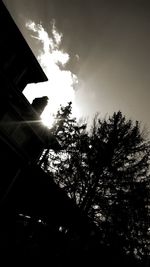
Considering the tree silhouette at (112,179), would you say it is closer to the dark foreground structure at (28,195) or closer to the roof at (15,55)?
the dark foreground structure at (28,195)

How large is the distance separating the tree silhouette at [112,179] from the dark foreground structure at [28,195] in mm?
1609

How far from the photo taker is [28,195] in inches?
367

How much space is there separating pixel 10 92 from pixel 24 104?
4.94ft

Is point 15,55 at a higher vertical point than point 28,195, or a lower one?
higher

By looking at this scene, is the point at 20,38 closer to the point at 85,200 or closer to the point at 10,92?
the point at 10,92

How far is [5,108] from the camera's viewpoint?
921 cm

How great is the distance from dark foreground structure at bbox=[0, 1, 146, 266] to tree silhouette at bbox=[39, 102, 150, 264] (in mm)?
1609

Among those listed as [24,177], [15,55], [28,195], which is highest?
[15,55]

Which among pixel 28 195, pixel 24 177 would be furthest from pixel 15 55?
pixel 28 195

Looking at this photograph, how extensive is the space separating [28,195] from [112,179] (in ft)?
18.3

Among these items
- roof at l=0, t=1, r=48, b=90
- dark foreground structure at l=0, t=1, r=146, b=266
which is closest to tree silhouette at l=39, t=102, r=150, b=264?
dark foreground structure at l=0, t=1, r=146, b=266

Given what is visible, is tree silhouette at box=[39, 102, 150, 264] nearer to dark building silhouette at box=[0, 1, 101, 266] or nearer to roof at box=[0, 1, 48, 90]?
dark building silhouette at box=[0, 1, 101, 266]

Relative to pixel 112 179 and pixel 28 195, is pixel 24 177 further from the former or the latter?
pixel 112 179

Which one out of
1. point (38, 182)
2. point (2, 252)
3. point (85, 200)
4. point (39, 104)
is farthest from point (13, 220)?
point (39, 104)
